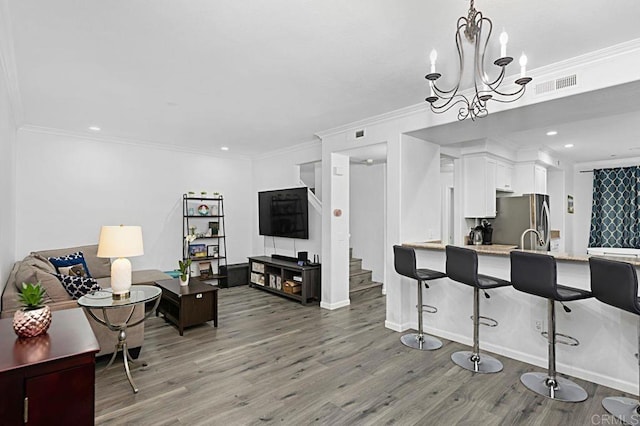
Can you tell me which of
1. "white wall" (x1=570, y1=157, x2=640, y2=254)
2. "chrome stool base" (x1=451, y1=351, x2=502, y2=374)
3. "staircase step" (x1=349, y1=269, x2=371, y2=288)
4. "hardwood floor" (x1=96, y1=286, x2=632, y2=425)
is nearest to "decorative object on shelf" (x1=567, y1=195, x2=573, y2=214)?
"white wall" (x1=570, y1=157, x2=640, y2=254)

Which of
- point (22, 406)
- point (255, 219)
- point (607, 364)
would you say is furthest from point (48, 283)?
point (607, 364)

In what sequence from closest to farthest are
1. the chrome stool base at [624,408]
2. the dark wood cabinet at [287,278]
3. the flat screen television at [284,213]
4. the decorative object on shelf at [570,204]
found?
the chrome stool base at [624,408] < the dark wood cabinet at [287,278] < the flat screen television at [284,213] < the decorative object on shelf at [570,204]

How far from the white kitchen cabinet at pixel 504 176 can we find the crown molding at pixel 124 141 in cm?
489

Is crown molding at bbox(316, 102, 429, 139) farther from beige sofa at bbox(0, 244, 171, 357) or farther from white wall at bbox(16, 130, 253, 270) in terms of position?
beige sofa at bbox(0, 244, 171, 357)

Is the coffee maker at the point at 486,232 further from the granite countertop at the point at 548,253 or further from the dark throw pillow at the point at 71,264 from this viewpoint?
the dark throw pillow at the point at 71,264

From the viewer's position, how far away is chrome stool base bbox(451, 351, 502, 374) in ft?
10.2

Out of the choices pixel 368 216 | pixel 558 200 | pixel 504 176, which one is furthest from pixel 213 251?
pixel 558 200

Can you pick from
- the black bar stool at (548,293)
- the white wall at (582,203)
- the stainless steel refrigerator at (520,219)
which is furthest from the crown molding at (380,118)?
the white wall at (582,203)

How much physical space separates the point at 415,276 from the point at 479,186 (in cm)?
262

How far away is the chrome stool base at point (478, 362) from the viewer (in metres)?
3.12

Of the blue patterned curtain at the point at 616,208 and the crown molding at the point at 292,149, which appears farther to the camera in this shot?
the blue patterned curtain at the point at 616,208

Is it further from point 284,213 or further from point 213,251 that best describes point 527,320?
point 213,251

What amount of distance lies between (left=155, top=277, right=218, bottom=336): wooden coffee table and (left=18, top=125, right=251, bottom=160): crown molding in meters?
2.72

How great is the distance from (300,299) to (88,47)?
163 inches
